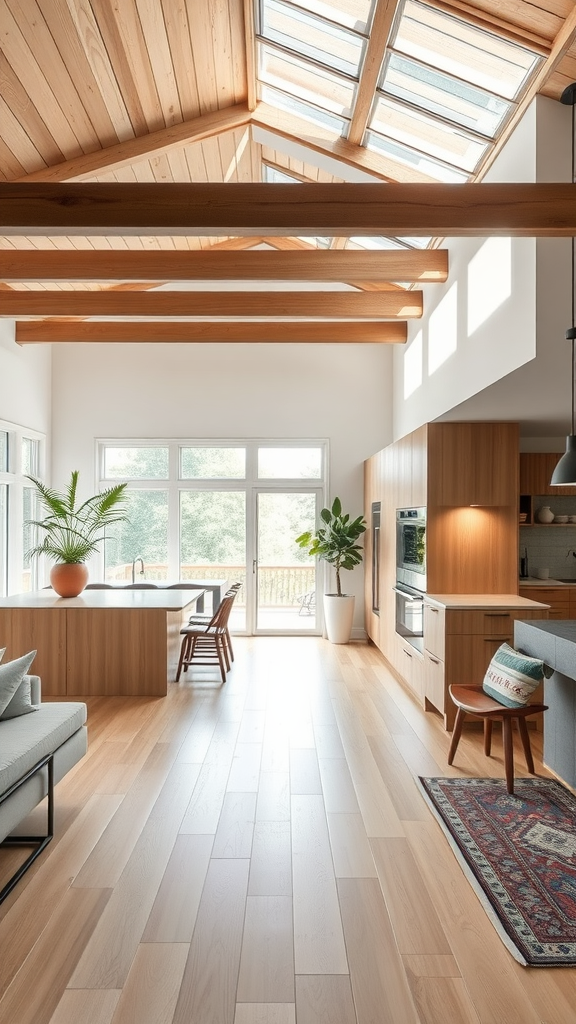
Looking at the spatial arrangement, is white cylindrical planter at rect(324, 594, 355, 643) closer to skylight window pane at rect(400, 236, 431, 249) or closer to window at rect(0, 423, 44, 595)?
window at rect(0, 423, 44, 595)

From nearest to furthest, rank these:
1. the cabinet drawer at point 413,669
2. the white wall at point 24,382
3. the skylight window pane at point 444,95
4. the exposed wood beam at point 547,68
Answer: the exposed wood beam at point 547,68, the skylight window pane at point 444,95, the cabinet drawer at point 413,669, the white wall at point 24,382

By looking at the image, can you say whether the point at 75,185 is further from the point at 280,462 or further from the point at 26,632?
the point at 280,462

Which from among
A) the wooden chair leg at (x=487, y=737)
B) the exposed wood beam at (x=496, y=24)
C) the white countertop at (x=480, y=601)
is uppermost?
the exposed wood beam at (x=496, y=24)

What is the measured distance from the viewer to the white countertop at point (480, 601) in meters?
4.68

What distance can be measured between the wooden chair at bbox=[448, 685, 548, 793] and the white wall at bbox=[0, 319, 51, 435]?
547cm

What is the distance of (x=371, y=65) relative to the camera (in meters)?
4.04

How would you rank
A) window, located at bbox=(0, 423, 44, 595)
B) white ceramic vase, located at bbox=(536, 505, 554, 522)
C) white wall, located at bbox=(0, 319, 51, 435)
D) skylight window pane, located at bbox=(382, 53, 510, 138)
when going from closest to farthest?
skylight window pane, located at bbox=(382, 53, 510, 138)
white ceramic vase, located at bbox=(536, 505, 554, 522)
white wall, located at bbox=(0, 319, 51, 435)
window, located at bbox=(0, 423, 44, 595)

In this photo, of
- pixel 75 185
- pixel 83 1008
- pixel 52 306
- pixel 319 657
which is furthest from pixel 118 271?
pixel 83 1008

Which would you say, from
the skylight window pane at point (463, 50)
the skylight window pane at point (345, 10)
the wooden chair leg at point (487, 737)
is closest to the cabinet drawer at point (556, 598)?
the wooden chair leg at point (487, 737)

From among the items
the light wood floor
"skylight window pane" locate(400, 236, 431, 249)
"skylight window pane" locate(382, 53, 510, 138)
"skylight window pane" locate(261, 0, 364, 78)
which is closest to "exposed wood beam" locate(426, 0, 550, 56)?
"skylight window pane" locate(382, 53, 510, 138)

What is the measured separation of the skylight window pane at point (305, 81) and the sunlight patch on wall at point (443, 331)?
1.53m

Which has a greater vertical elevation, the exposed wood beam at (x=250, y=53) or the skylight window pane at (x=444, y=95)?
the exposed wood beam at (x=250, y=53)

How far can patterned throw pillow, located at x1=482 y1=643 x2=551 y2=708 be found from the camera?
11.8ft

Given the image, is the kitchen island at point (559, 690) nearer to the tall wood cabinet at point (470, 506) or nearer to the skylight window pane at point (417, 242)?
the tall wood cabinet at point (470, 506)
